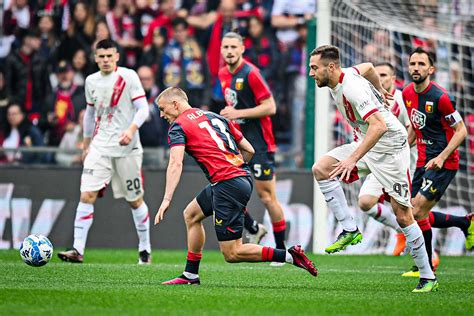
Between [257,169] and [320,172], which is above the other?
[320,172]

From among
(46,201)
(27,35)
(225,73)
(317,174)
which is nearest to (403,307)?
(317,174)

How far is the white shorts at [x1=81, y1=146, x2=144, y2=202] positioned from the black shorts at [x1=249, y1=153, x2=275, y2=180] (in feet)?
4.67

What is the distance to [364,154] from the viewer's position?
8078 mm

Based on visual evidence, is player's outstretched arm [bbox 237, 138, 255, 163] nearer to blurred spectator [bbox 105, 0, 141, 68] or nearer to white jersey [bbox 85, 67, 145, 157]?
white jersey [bbox 85, 67, 145, 157]

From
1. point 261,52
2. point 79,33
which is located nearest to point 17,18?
point 79,33

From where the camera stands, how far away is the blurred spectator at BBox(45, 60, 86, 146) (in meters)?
15.6

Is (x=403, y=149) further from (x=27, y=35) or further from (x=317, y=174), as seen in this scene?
(x=27, y=35)

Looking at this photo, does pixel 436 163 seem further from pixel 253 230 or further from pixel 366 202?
pixel 253 230

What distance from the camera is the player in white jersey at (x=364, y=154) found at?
26.6ft

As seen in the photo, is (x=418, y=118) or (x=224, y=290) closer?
(x=224, y=290)

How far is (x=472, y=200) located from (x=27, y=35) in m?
8.07

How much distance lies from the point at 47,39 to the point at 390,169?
9471 mm

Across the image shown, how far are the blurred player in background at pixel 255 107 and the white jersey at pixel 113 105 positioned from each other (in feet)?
3.76

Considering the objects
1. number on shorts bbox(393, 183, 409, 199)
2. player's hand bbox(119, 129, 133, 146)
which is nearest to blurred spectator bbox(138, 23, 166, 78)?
player's hand bbox(119, 129, 133, 146)
